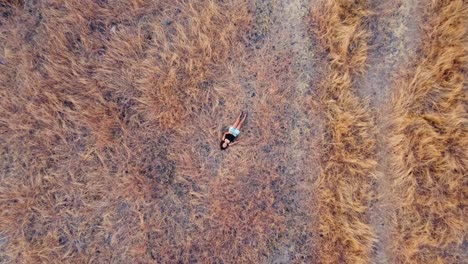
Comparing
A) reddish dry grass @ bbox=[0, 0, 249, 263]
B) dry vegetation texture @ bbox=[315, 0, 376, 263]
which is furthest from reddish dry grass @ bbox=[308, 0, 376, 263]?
reddish dry grass @ bbox=[0, 0, 249, 263]

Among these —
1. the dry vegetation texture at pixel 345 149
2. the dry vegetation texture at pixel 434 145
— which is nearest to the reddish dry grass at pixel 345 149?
the dry vegetation texture at pixel 345 149

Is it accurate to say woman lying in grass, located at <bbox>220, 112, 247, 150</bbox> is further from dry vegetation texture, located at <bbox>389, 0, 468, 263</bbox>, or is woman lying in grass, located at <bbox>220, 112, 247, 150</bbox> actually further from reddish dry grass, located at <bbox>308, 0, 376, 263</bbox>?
dry vegetation texture, located at <bbox>389, 0, 468, 263</bbox>

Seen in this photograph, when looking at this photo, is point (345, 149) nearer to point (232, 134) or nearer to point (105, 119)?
point (232, 134)

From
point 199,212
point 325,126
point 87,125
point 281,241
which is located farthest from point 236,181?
point 87,125

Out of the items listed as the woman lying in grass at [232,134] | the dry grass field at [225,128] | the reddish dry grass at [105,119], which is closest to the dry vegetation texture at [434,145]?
the dry grass field at [225,128]

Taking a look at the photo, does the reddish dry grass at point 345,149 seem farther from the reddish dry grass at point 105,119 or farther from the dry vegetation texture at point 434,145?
the reddish dry grass at point 105,119
